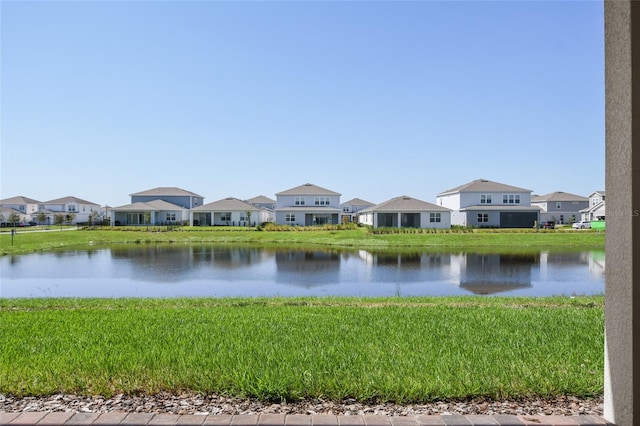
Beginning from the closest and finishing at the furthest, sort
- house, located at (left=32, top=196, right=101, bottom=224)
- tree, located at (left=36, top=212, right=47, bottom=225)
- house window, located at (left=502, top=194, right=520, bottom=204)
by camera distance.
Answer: house window, located at (left=502, top=194, right=520, bottom=204) → tree, located at (left=36, top=212, right=47, bottom=225) → house, located at (left=32, top=196, right=101, bottom=224)

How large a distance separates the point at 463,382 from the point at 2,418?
152 inches

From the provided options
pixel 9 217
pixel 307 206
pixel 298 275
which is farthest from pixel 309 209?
pixel 9 217

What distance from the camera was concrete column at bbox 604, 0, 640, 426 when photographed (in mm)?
3074

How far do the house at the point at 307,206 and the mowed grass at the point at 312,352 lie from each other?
4753cm

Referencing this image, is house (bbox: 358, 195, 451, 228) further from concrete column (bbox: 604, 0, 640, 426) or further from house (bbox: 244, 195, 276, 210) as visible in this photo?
house (bbox: 244, 195, 276, 210)

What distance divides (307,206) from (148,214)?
21722 mm

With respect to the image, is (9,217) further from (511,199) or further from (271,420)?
(271,420)

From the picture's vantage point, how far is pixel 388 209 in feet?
170

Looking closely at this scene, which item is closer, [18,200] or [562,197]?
[562,197]

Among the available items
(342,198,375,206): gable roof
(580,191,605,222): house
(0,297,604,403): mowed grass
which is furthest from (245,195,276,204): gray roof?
(0,297,604,403): mowed grass

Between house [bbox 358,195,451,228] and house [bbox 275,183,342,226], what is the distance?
640 centimetres

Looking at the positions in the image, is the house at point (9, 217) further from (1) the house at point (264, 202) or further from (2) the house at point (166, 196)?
(1) the house at point (264, 202)

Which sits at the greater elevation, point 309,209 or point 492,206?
point 492,206

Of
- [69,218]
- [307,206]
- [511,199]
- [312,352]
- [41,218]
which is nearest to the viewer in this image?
[312,352]
